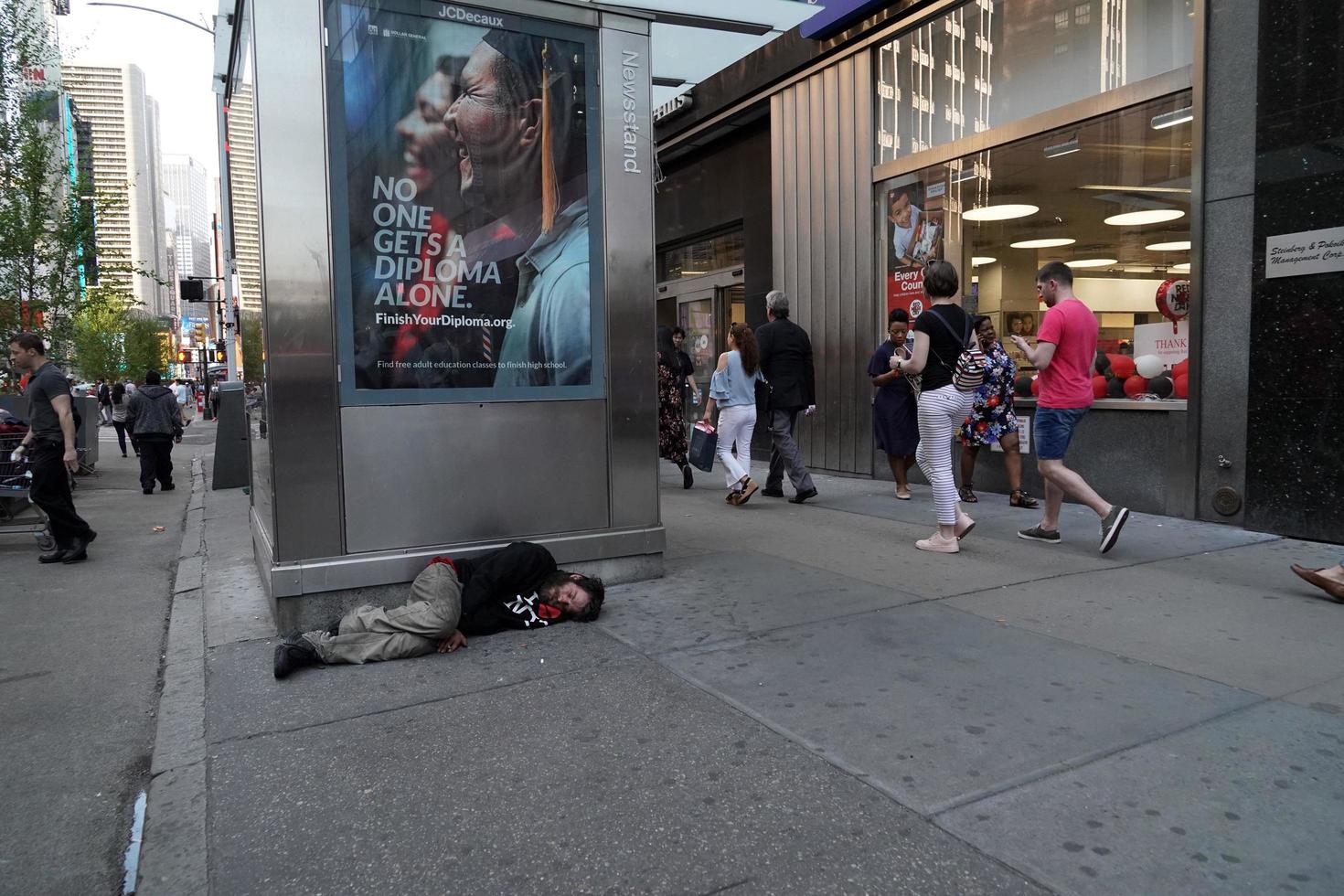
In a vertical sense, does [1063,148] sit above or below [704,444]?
above

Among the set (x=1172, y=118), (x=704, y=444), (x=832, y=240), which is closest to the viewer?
(x=1172, y=118)

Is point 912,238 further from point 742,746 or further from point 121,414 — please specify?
point 121,414

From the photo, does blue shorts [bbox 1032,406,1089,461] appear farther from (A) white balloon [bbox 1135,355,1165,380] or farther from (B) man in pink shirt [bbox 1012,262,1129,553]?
(A) white balloon [bbox 1135,355,1165,380]

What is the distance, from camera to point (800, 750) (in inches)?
120

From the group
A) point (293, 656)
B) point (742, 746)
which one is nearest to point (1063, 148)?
point (742, 746)

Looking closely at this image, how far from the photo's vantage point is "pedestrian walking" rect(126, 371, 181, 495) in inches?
474

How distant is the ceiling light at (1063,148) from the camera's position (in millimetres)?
7824

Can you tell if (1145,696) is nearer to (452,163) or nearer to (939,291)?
(939,291)

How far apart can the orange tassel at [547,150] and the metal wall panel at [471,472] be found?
3.58ft

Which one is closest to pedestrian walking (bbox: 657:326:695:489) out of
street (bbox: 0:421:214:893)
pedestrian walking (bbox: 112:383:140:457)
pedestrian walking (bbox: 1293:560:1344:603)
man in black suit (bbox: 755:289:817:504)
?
man in black suit (bbox: 755:289:817:504)

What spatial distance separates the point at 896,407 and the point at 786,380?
106cm

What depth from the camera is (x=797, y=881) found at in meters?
2.30

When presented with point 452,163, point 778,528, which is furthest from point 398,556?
point 778,528

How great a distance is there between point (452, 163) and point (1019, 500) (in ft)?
18.1
